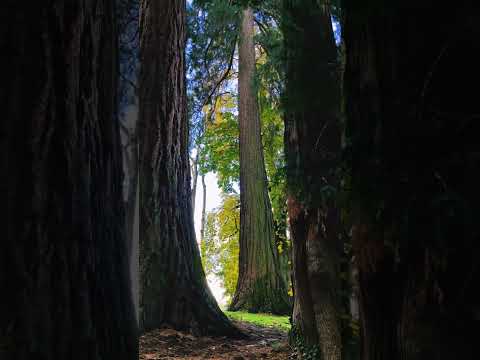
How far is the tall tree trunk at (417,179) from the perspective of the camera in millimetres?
1489

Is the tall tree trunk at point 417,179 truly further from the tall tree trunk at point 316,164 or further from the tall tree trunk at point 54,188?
the tall tree trunk at point 316,164

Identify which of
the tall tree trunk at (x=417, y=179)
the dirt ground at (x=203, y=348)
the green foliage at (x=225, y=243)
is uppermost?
the green foliage at (x=225, y=243)

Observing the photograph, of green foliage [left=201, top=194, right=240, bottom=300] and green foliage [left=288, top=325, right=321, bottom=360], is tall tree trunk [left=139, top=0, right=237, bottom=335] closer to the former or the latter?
green foliage [left=288, top=325, right=321, bottom=360]

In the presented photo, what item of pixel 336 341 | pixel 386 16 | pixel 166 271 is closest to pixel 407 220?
pixel 386 16

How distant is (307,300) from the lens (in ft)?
14.9

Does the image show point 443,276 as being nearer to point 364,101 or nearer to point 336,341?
point 364,101

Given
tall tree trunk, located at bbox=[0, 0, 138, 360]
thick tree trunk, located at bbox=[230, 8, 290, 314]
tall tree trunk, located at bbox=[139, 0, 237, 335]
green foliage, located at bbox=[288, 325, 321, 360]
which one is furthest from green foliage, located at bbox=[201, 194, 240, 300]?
tall tree trunk, located at bbox=[0, 0, 138, 360]

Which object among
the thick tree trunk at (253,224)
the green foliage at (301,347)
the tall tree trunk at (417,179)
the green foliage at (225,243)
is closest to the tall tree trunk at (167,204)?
the green foliage at (301,347)

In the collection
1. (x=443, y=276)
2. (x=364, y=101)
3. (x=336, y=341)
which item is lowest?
(x=336, y=341)

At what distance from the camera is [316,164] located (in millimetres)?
4219

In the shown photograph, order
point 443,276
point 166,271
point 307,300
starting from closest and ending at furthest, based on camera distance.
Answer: point 443,276
point 307,300
point 166,271

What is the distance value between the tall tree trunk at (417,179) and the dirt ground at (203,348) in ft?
11.5

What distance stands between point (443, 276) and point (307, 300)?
314cm

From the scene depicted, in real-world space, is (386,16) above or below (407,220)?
above
